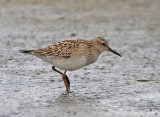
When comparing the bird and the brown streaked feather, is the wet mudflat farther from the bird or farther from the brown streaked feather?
the brown streaked feather

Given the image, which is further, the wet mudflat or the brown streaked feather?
the brown streaked feather

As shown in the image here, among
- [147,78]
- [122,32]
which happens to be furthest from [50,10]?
[147,78]

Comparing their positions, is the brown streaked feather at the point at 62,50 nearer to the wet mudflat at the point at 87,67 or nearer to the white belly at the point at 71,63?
the white belly at the point at 71,63

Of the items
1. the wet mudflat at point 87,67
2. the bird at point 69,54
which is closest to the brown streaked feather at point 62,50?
the bird at point 69,54

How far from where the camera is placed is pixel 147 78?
8328 millimetres

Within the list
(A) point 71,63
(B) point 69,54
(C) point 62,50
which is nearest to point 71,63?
(A) point 71,63

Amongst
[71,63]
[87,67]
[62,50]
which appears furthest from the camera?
[87,67]

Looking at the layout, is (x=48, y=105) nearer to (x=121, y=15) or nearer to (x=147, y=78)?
(x=147, y=78)

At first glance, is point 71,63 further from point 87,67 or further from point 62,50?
point 87,67

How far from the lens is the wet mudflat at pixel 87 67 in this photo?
6.48 metres

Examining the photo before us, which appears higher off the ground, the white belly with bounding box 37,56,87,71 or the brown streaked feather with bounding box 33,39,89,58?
the brown streaked feather with bounding box 33,39,89,58

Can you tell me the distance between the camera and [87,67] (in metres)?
9.22

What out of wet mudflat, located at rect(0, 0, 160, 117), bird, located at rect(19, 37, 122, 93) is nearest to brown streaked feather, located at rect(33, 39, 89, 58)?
bird, located at rect(19, 37, 122, 93)

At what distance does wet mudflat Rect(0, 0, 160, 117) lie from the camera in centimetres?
648
